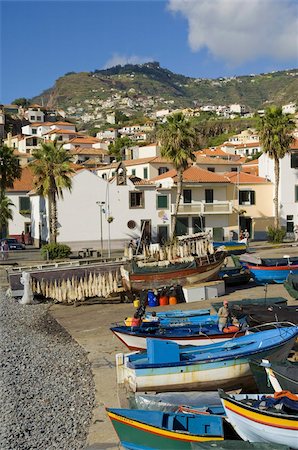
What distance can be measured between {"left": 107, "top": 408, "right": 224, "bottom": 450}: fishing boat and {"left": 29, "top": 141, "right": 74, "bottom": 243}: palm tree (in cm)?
3042

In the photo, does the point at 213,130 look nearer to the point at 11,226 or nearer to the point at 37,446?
the point at 11,226

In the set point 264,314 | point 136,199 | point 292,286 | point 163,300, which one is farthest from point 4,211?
point 264,314

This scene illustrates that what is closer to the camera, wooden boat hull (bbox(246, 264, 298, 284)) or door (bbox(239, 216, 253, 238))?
wooden boat hull (bbox(246, 264, 298, 284))

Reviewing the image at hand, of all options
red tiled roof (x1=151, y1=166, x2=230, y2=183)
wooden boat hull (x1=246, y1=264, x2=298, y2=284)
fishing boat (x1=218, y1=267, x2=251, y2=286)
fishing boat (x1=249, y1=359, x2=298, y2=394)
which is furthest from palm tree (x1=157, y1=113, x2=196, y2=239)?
fishing boat (x1=249, y1=359, x2=298, y2=394)

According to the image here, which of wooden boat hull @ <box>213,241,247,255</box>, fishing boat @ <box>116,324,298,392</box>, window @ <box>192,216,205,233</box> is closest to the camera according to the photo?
fishing boat @ <box>116,324,298,392</box>

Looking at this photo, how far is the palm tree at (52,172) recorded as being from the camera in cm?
4072

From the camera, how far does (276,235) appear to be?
50.8 metres

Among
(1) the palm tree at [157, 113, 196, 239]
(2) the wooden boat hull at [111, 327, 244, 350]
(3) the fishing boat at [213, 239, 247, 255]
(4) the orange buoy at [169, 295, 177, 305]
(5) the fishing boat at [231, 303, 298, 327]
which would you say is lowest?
(4) the orange buoy at [169, 295, 177, 305]

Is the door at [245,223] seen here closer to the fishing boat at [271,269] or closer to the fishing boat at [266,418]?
the fishing boat at [271,269]

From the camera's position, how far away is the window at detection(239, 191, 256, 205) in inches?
2186

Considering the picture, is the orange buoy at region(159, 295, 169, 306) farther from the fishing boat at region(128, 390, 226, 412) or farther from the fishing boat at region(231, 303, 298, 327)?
the fishing boat at region(128, 390, 226, 412)

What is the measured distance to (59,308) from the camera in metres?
28.5

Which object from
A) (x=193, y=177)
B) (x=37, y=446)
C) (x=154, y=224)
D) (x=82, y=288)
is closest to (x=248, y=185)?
(x=193, y=177)

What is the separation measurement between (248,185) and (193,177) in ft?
25.2
